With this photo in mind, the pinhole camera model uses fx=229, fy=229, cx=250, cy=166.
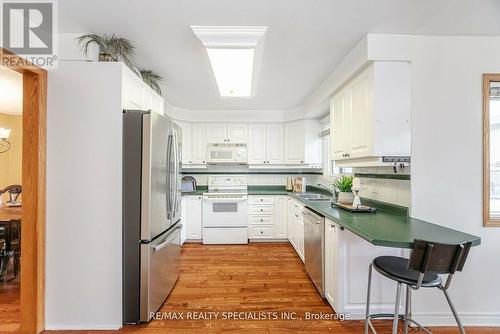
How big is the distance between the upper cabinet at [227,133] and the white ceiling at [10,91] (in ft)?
8.74

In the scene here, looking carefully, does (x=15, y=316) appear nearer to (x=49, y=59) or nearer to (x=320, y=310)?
(x=49, y=59)

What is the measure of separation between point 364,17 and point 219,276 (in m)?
3.04

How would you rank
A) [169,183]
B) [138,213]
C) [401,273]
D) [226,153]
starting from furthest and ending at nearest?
[226,153] → [169,183] → [138,213] → [401,273]

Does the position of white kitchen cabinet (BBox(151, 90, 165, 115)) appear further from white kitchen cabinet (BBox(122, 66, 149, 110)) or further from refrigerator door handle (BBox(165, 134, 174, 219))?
refrigerator door handle (BBox(165, 134, 174, 219))

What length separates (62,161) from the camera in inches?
74.9

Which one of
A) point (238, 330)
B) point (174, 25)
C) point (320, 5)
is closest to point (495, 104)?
point (320, 5)

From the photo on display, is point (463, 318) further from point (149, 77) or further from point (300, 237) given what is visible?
point (149, 77)

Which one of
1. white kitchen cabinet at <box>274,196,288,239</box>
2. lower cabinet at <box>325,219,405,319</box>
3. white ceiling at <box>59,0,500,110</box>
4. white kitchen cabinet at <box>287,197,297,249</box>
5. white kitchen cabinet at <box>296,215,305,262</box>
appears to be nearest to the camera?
white ceiling at <box>59,0,500,110</box>

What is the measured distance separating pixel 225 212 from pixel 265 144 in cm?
154

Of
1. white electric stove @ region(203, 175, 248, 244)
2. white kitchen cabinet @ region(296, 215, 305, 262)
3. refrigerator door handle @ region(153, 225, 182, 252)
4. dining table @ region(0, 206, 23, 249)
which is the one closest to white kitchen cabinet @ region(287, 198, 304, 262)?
white kitchen cabinet @ region(296, 215, 305, 262)

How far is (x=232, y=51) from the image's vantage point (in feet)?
6.89

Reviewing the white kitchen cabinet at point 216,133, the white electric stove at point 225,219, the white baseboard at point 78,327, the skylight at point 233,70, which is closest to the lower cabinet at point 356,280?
the skylight at point 233,70

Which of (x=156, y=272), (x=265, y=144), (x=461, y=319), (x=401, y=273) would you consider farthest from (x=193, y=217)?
(x=461, y=319)

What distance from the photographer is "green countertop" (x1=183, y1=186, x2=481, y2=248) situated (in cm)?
144
